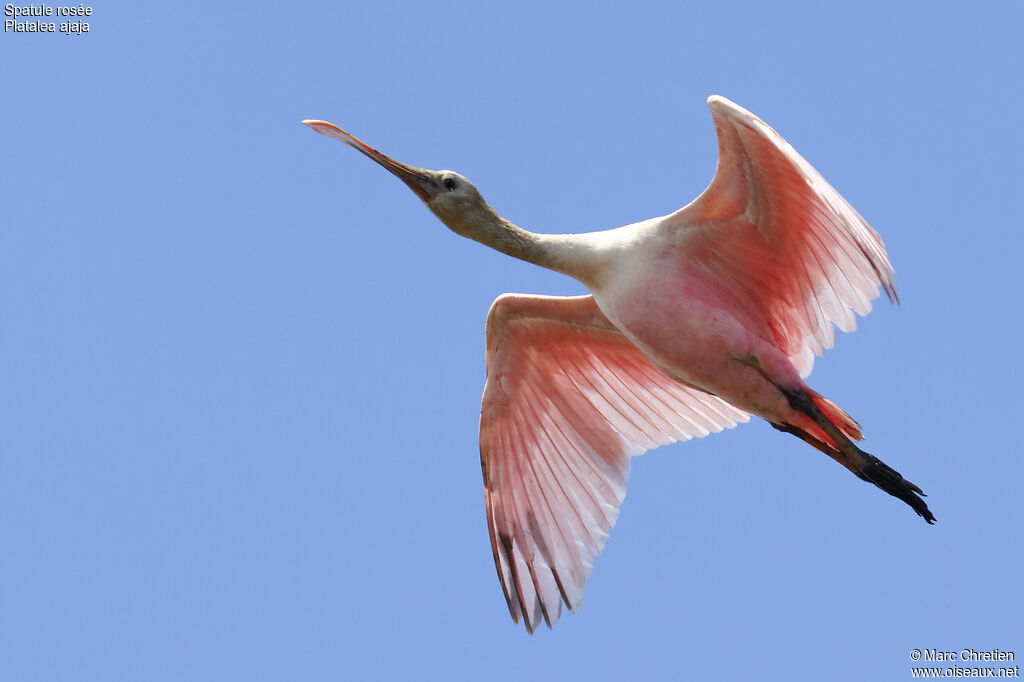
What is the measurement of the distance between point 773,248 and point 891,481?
166 centimetres

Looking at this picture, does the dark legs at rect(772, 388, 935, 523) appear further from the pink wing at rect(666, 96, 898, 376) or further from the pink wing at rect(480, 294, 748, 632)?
the pink wing at rect(480, 294, 748, 632)

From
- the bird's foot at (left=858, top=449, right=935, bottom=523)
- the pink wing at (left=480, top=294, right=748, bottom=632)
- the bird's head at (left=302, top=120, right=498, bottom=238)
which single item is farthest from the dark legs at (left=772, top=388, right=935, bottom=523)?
the bird's head at (left=302, top=120, right=498, bottom=238)

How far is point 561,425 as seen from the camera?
1121 cm

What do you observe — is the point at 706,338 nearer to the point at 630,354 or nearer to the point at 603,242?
the point at 603,242

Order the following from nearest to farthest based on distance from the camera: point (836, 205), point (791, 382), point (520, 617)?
point (836, 205) < point (791, 382) < point (520, 617)

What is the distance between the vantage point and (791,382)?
957 cm

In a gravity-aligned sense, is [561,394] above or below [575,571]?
above

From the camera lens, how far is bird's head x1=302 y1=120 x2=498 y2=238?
10117 millimetres

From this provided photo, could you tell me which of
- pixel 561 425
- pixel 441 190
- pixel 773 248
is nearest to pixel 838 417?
pixel 773 248

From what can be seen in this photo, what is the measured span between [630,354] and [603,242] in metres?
1.67

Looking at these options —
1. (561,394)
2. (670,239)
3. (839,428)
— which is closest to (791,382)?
(839,428)

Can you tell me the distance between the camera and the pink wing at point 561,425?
10.9m

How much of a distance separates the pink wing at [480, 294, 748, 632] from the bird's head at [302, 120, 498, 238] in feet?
3.31

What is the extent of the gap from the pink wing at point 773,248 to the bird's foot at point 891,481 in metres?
0.78
